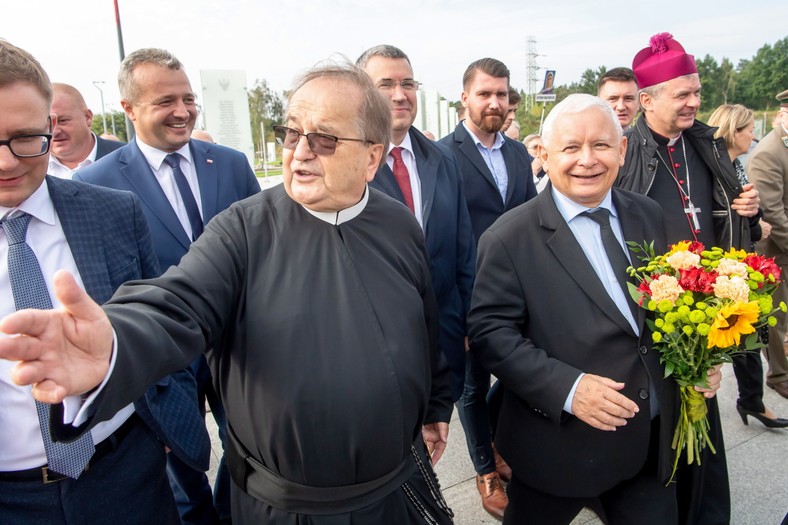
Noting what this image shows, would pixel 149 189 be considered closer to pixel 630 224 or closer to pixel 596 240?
pixel 596 240

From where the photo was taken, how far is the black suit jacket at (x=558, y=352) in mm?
2148

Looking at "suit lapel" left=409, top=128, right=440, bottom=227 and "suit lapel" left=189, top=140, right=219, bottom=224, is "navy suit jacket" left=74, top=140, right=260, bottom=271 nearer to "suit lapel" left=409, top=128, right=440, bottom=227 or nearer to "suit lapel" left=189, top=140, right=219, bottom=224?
"suit lapel" left=189, top=140, right=219, bottom=224

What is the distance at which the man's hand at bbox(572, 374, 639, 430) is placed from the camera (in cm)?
194

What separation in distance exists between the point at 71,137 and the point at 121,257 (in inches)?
128

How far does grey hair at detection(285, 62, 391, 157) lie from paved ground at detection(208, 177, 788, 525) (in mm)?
2402

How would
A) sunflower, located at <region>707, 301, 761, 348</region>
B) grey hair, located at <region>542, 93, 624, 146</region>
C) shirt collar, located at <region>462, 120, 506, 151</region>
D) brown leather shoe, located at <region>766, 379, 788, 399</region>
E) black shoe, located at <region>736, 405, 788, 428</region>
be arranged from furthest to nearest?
brown leather shoe, located at <region>766, 379, 788, 399</region> → black shoe, located at <region>736, 405, 788, 428</region> → shirt collar, located at <region>462, 120, 506, 151</region> → grey hair, located at <region>542, 93, 624, 146</region> → sunflower, located at <region>707, 301, 761, 348</region>

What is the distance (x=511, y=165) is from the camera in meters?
3.92

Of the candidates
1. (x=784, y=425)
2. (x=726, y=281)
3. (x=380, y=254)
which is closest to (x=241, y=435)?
(x=380, y=254)

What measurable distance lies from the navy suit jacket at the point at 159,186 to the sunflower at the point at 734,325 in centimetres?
240

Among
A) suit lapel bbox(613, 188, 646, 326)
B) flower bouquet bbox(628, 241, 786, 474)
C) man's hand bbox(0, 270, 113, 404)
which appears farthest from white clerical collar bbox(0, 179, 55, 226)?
suit lapel bbox(613, 188, 646, 326)

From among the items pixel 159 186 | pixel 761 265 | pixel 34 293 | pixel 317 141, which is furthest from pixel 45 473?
pixel 761 265

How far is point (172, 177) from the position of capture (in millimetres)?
3092

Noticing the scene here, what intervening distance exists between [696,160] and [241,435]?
3.01m

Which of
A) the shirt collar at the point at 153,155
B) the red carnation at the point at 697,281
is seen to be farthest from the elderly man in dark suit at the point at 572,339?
the shirt collar at the point at 153,155
